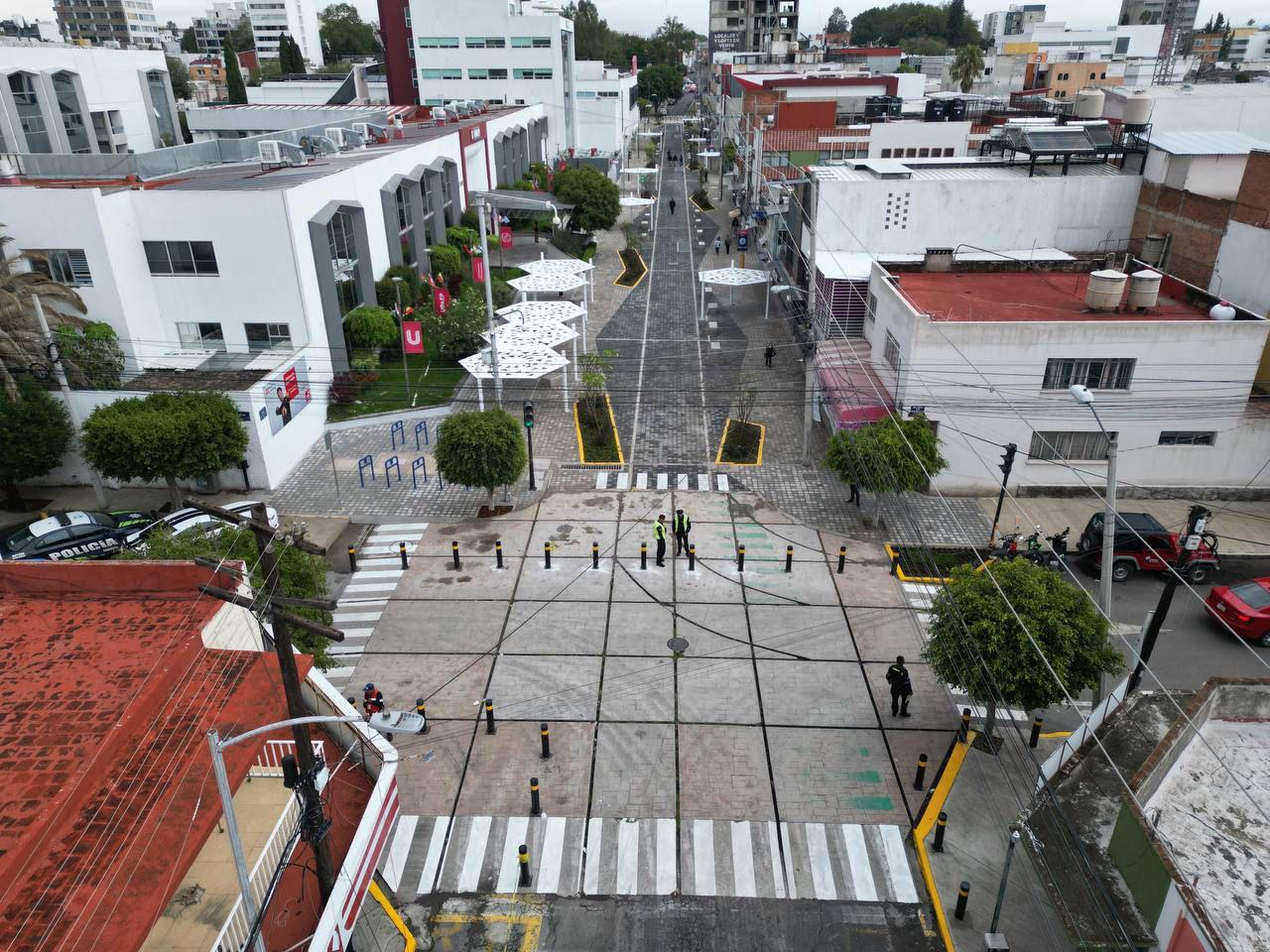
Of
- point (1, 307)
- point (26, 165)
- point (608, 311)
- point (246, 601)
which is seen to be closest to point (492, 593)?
point (246, 601)

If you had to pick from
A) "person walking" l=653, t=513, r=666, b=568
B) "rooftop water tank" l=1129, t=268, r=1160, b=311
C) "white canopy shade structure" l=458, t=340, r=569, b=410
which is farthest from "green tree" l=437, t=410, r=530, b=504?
"rooftop water tank" l=1129, t=268, r=1160, b=311

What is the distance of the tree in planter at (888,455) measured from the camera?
24.5 meters

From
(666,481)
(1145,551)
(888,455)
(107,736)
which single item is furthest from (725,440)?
(107,736)

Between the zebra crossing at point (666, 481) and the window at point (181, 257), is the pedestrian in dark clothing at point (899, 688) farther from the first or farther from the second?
the window at point (181, 257)

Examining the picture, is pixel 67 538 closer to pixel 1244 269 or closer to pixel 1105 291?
pixel 1105 291

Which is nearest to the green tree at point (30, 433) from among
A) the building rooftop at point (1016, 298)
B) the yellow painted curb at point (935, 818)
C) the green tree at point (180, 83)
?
the yellow painted curb at point (935, 818)

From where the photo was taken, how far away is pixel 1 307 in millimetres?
25406

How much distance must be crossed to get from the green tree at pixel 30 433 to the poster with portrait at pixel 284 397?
592 centimetres

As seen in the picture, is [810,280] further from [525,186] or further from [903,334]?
[525,186]

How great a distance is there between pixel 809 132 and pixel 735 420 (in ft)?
102

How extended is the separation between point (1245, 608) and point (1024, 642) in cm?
926

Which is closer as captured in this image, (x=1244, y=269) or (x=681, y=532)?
(x=681, y=532)

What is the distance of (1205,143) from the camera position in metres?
34.3

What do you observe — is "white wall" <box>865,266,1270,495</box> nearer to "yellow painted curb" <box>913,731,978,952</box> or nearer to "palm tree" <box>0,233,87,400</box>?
"yellow painted curb" <box>913,731,978,952</box>
